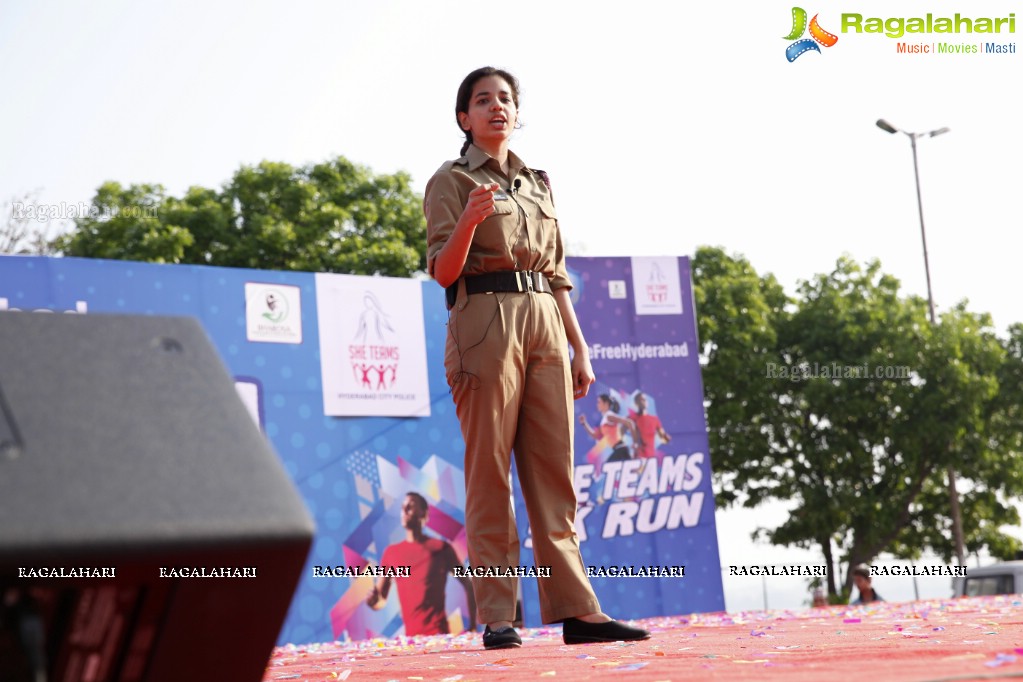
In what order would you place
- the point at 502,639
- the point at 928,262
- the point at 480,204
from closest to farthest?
the point at 480,204
the point at 502,639
the point at 928,262

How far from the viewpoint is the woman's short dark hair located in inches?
132

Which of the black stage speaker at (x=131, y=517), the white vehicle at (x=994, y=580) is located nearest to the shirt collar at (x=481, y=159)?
the black stage speaker at (x=131, y=517)

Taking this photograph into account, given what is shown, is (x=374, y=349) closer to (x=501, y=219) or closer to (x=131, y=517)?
(x=501, y=219)

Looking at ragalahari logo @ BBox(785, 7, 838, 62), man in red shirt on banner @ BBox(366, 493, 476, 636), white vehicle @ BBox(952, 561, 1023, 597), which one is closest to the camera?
man in red shirt on banner @ BBox(366, 493, 476, 636)

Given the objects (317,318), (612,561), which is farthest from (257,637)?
(612,561)

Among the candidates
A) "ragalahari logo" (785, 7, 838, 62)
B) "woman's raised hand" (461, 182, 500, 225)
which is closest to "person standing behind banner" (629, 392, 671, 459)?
"ragalahari logo" (785, 7, 838, 62)

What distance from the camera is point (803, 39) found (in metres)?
12.8

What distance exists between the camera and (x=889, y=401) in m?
20.5

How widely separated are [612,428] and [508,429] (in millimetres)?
7930

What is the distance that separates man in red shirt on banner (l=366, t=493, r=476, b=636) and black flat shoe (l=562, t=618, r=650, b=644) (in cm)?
697

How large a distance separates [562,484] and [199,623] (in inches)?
84.0

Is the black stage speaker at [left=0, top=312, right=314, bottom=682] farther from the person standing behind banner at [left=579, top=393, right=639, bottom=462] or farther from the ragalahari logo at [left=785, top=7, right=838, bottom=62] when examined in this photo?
the ragalahari logo at [left=785, top=7, right=838, bottom=62]

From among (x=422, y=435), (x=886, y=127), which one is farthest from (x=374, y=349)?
(x=886, y=127)

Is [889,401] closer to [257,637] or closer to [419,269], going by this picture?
[419,269]
